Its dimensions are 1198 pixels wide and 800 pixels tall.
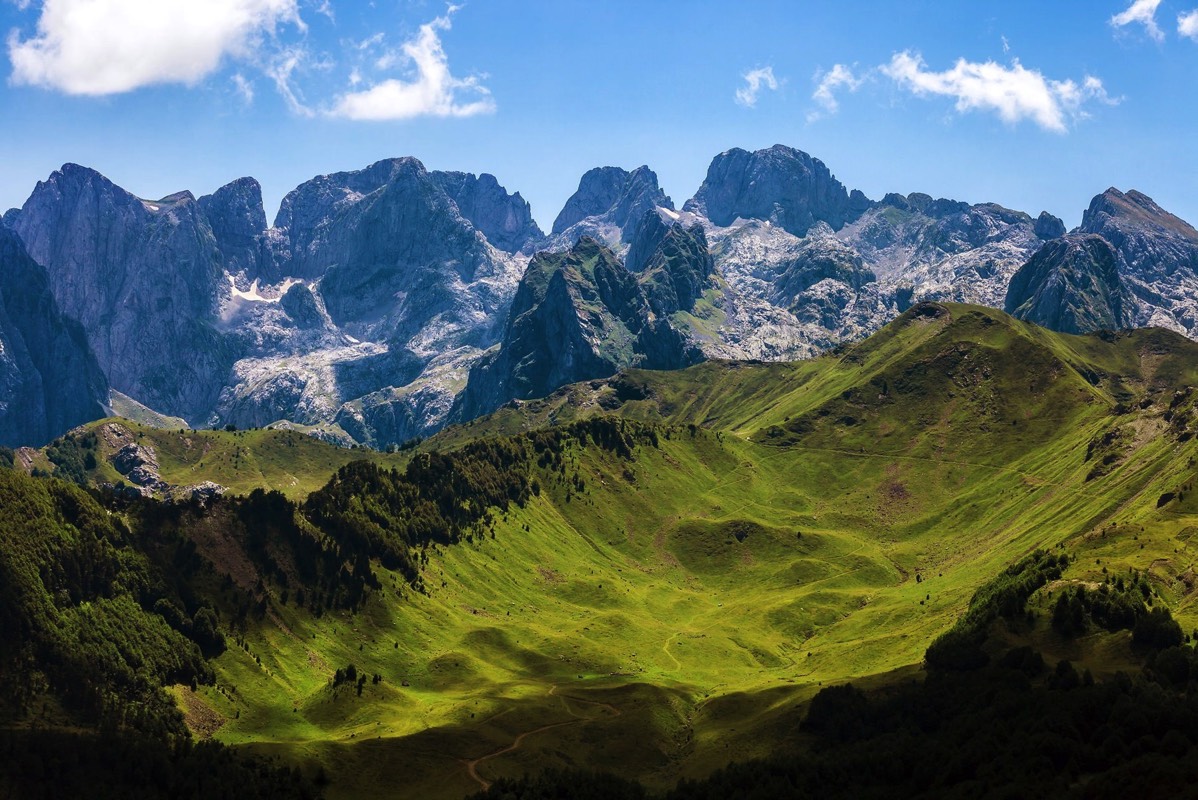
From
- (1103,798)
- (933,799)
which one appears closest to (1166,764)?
(1103,798)

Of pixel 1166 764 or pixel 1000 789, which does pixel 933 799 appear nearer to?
pixel 1000 789

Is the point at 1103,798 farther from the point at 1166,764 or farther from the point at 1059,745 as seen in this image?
the point at 1059,745

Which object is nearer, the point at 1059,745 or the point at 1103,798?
the point at 1103,798

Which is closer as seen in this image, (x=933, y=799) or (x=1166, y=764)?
(x=1166, y=764)

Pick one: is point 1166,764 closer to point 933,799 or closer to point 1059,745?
point 1059,745

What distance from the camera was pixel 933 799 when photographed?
650ft

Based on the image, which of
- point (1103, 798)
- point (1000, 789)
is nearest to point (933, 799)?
point (1000, 789)

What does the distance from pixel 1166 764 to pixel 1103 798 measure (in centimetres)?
1175

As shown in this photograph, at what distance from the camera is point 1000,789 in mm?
188250

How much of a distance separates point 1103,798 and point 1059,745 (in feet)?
80.6

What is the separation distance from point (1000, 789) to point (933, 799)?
13.9 meters

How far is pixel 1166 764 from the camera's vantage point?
6959 inches

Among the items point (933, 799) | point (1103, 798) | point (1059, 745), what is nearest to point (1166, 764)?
point (1103, 798)
